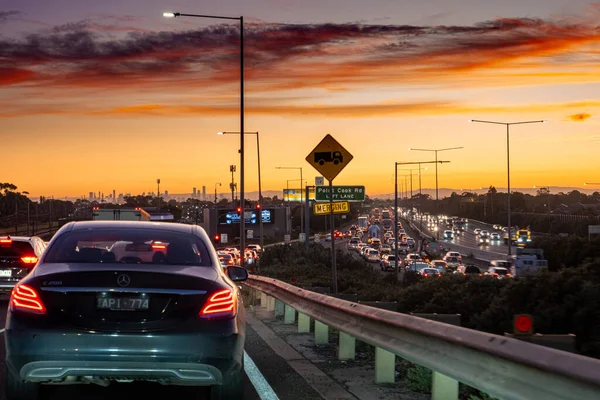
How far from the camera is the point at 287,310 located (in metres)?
15.8

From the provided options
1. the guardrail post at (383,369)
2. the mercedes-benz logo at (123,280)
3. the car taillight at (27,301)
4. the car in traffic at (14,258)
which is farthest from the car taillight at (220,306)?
the car in traffic at (14,258)

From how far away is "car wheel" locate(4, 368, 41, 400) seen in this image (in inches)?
272

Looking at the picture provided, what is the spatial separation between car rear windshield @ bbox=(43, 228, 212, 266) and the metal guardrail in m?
1.87

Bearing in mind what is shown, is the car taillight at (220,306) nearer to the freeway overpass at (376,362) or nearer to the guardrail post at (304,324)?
the freeway overpass at (376,362)

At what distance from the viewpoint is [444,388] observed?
22.9 feet

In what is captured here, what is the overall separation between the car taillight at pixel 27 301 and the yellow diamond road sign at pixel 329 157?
1142 centimetres

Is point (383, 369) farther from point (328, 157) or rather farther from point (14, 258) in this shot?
point (14, 258)

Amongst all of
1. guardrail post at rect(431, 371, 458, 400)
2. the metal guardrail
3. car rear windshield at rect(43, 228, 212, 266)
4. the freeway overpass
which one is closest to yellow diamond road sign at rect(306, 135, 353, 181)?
the freeway overpass

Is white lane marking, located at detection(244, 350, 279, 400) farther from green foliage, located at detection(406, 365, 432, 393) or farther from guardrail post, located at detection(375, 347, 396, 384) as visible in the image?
green foliage, located at detection(406, 365, 432, 393)

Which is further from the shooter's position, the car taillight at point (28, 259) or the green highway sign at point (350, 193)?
the green highway sign at point (350, 193)

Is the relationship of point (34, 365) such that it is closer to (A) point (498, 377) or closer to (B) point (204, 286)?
(B) point (204, 286)

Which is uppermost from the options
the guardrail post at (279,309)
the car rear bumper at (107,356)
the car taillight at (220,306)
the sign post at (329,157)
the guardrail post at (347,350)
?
the sign post at (329,157)

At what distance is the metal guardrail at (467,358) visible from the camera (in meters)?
4.38

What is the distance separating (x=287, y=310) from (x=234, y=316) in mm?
8606
